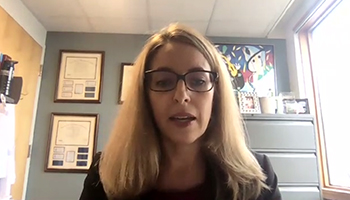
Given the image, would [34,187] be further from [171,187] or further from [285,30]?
[285,30]

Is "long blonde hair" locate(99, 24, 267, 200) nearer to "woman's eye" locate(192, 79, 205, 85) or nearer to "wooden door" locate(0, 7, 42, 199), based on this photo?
"woman's eye" locate(192, 79, 205, 85)

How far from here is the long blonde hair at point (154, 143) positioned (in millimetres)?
776

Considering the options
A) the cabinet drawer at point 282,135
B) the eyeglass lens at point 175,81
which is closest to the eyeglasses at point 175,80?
the eyeglass lens at point 175,81

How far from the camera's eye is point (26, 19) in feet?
7.84

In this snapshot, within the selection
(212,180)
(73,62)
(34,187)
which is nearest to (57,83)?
(73,62)

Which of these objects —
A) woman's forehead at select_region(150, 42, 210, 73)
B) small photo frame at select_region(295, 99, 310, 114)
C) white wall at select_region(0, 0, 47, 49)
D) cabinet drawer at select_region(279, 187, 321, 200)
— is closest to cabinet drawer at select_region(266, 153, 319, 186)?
cabinet drawer at select_region(279, 187, 321, 200)

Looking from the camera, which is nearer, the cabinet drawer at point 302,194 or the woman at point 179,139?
the woman at point 179,139

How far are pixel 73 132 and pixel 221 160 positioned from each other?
6.66 feet

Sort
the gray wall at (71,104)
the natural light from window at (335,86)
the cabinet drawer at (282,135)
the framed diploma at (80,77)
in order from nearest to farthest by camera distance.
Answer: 1. the natural light from window at (335,86)
2. the cabinet drawer at (282,135)
3. the gray wall at (71,104)
4. the framed diploma at (80,77)

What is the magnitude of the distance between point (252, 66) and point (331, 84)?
29.0 inches

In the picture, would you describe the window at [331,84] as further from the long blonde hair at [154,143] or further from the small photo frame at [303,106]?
the long blonde hair at [154,143]

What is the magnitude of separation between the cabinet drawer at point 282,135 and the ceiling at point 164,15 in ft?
3.03

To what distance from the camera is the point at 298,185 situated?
2.00 meters

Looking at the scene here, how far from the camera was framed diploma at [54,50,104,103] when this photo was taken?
2.64m
